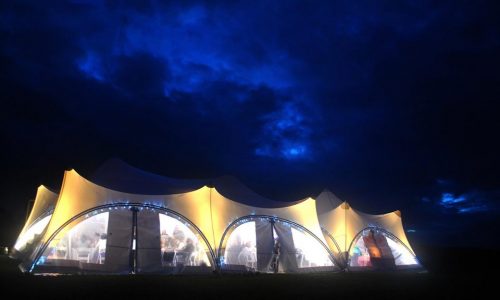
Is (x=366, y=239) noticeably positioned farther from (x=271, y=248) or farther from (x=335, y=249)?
(x=271, y=248)

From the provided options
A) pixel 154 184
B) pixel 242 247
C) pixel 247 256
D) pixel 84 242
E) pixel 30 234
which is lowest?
pixel 247 256

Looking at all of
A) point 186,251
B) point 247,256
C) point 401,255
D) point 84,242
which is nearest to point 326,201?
point 401,255

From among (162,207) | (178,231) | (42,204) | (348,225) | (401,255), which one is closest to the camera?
(162,207)

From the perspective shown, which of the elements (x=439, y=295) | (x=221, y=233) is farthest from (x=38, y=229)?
(x=439, y=295)

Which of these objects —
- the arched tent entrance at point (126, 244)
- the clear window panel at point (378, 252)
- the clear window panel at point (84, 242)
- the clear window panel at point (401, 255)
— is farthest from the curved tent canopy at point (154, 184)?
the clear window panel at point (401, 255)

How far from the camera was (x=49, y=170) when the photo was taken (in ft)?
141

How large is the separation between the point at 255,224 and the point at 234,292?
24.5 ft

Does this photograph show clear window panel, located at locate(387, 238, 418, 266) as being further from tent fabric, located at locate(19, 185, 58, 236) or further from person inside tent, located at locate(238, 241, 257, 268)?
tent fabric, located at locate(19, 185, 58, 236)

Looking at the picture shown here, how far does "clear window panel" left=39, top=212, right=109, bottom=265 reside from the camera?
12.7 metres

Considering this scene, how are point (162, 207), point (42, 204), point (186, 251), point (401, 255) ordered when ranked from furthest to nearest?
point (401, 255) → point (42, 204) → point (162, 207) → point (186, 251)

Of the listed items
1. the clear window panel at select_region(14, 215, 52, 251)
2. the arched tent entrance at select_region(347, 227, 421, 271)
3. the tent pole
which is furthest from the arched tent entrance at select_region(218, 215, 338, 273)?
the clear window panel at select_region(14, 215, 52, 251)

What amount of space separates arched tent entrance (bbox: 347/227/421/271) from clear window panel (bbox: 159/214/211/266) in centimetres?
750

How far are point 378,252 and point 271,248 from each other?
272 inches

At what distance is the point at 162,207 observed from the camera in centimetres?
1432
